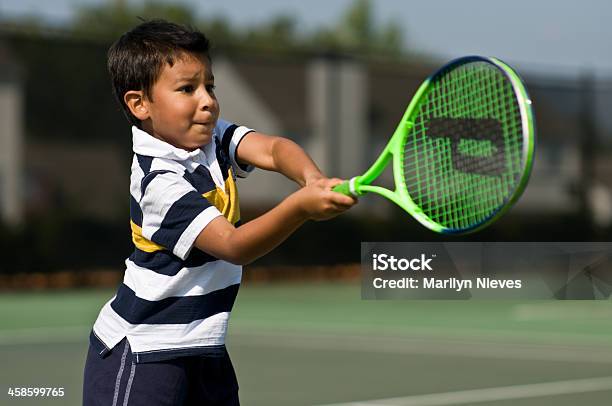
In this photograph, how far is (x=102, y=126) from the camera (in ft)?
48.3

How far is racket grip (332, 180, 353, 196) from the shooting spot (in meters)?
2.51

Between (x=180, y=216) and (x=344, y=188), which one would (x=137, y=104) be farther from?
(x=344, y=188)

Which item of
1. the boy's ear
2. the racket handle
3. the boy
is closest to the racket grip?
the racket handle

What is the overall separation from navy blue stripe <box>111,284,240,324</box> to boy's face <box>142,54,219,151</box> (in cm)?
34

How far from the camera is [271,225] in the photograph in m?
2.62

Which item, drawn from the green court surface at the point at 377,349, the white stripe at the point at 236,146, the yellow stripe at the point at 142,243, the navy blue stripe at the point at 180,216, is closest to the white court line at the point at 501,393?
the green court surface at the point at 377,349

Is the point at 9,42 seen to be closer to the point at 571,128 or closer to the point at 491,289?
the point at 491,289

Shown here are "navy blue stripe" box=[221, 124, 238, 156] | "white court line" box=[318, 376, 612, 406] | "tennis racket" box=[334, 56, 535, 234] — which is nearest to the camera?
"tennis racket" box=[334, 56, 535, 234]

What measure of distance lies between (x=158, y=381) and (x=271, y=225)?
52 cm

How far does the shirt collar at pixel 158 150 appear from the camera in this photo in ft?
9.53

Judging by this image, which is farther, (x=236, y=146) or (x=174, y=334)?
(x=236, y=146)

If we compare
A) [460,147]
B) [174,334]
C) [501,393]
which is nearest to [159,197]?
[174,334]

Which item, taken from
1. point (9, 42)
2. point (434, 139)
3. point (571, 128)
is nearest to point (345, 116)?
point (571, 128)

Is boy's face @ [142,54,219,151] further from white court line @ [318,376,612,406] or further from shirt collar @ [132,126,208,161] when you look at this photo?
white court line @ [318,376,612,406]
